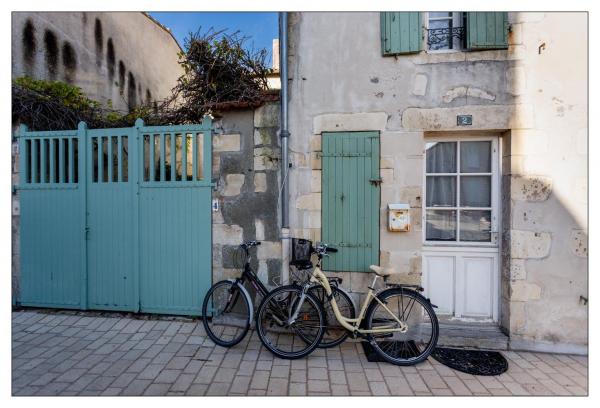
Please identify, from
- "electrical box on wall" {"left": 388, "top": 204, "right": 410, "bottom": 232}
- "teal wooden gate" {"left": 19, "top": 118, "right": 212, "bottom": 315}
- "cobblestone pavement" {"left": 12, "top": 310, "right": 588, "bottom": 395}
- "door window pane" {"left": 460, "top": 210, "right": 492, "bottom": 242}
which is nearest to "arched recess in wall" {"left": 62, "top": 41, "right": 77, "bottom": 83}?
"teal wooden gate" {"left": 19, "top": 118, "right": 212, "bottom": 315}

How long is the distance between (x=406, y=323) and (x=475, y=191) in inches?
68.8

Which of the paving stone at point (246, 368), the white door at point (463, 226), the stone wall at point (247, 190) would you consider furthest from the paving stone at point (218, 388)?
the white door at point (463, 226)

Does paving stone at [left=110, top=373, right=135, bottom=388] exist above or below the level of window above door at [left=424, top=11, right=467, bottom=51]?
below

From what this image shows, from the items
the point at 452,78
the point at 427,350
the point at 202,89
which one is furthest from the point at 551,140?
the point at 202,89

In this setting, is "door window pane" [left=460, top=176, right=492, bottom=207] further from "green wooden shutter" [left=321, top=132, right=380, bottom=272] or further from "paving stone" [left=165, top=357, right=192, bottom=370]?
"paving stone" [left=165, top=357, right=192, bottom=370]

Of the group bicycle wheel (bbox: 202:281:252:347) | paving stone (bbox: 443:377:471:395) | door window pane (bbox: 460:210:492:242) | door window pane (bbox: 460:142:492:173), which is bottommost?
paving stone (bbox: 443:377:471:395)

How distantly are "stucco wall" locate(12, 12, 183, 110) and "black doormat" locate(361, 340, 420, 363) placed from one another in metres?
6.71

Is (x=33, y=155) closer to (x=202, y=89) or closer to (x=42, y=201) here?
(x=42, y=201)

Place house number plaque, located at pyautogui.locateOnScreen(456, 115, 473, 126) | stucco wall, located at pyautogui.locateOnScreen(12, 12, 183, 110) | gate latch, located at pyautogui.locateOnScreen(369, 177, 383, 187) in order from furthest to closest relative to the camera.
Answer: stucco wall, located at pyautogui.locateOnScreen(12, 12, 183, 110), gate latch, located at pyautogui.locateOnScreen(369, 177, 383, 187), house number plaque, located at pyautogui.locateOnScreen(456, 115, 473, 126)

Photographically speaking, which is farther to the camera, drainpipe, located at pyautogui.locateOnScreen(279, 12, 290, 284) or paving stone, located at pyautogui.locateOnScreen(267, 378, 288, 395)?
drainpipe, located at pyautogui.locateOnScreen(279, 12, 290, 284)

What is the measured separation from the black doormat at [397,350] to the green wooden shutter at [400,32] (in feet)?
10.5

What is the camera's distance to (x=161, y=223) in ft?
12.3

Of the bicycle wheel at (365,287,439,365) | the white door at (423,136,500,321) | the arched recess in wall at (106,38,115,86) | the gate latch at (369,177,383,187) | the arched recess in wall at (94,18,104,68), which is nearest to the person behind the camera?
the bicycle wheel at (365,287,439,365)

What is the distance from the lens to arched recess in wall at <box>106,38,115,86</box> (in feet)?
21.5
